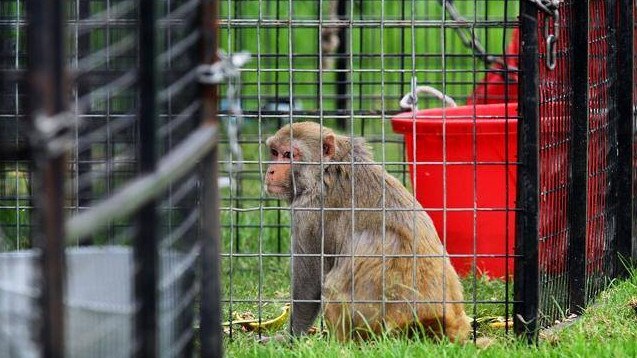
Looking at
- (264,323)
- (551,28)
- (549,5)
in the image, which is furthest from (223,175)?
(549,5)

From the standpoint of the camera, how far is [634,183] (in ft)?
22.4

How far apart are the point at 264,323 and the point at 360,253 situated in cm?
64

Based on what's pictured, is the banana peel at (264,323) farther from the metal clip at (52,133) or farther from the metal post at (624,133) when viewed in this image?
the metal clip at (52,133)

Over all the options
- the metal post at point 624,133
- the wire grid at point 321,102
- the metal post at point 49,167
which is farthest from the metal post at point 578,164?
the metal post at point 49,167

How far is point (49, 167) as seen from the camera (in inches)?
75.7

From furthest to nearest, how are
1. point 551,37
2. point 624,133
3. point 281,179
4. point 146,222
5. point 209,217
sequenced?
point 624,133
point 281,179
point 551,37
point 209,217
point 146,222

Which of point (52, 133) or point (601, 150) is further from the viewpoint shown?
point (601, 150)

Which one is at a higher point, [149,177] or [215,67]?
[215,67]

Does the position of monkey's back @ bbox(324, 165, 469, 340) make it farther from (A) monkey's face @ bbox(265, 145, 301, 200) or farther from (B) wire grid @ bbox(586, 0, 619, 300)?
(B) wire grid @ bbox(586, 0, 619, 300)

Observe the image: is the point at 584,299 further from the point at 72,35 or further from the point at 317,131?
the point at 72,35

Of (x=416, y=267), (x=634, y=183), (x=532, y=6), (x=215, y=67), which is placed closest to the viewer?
(x=215, y=67)

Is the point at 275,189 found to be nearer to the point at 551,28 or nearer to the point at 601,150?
the point at 551,28

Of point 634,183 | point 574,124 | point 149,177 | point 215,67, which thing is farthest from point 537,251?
point 149,177

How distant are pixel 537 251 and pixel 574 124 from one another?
3.07ft
